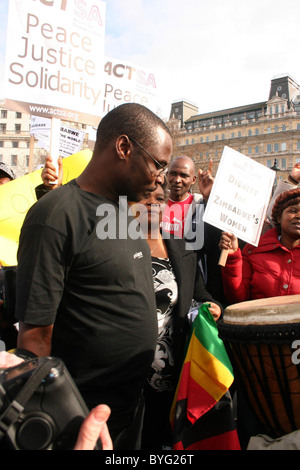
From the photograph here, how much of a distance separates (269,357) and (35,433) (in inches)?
49.7

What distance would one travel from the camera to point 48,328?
144 centimetres

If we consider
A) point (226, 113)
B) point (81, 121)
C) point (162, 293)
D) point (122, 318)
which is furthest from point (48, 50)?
point (226, 113)

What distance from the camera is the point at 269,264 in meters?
2.80

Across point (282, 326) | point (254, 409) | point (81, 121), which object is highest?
point (81, 121)

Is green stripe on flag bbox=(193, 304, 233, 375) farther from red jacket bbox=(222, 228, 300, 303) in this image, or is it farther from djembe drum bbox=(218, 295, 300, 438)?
red jacket bbox=(222, 228, 300, 303)

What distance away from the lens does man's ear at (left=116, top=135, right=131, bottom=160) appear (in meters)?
1.66

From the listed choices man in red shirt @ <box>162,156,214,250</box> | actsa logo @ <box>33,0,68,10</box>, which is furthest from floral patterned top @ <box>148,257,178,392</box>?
actsa logo @ <box>33,0,68,10</box>

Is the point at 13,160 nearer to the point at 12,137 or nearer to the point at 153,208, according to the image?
the point at 12,137

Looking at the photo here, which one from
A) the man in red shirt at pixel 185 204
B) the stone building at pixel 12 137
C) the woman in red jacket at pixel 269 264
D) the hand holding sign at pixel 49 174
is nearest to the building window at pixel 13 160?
the stone building at pixel 12 137

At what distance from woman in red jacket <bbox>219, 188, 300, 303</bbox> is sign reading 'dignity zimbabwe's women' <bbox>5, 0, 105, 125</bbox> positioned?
5.62ft

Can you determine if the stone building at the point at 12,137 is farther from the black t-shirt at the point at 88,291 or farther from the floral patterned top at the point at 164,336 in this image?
the black t-shirt at the point at 88,291

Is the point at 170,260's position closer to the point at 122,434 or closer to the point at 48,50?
the point at 122,434

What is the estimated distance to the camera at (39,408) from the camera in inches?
36.0
